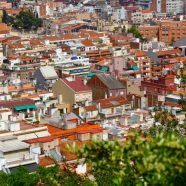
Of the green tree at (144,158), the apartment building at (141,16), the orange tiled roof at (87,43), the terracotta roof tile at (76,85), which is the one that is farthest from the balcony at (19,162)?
the apartment building at (141,16)

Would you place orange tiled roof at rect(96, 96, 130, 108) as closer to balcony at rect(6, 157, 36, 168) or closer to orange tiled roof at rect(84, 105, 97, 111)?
orange tiled roof at rect(84, 105, 97, 111)

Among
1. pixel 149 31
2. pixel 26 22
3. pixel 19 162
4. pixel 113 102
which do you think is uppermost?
pixel 19 162

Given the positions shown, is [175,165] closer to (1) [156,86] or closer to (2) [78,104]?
(2) [78,104]

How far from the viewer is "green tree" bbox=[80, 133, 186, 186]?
3965 mm

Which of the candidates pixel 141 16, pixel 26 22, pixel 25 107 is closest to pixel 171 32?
pixel 141 16

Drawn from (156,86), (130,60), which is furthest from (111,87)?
(130,60)

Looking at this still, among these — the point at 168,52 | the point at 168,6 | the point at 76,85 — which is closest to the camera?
the point at 76,85

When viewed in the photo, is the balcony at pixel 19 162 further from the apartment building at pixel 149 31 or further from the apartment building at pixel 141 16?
the apartment building at pixel 141 16

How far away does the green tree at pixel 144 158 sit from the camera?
13.0ft

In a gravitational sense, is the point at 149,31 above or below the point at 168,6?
below

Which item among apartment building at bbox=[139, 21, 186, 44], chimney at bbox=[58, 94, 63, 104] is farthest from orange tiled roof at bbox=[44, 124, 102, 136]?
apartment building at bbox=[139, 21, 186, 44]

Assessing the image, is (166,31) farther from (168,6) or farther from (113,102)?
(113,102)

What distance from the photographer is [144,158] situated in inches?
158


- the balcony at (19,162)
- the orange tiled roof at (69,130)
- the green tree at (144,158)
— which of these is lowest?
the orange tiled roof at (69,130)
